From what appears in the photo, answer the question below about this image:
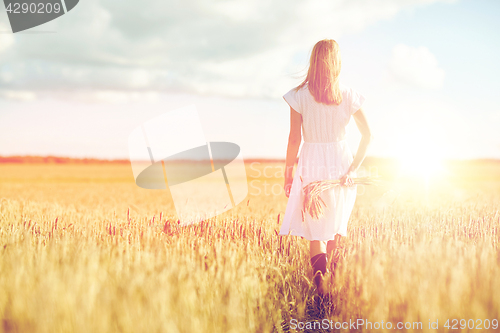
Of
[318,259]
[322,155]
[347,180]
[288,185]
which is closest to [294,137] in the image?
[322,155]

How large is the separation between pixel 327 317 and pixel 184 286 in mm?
1086

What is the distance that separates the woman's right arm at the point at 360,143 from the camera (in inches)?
115

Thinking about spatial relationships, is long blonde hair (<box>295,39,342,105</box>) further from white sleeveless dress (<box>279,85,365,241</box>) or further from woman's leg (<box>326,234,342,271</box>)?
woman's leg (<box>326,234,342,271</box>)

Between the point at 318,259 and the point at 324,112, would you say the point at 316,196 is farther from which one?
the point at 324,112

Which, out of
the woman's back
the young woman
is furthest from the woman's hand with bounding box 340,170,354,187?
the woman's back

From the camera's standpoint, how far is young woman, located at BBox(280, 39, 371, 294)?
2865 millimetres

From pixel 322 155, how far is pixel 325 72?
667 mm

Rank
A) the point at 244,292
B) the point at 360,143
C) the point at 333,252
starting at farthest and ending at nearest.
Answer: the point at 333,252
the point at 360,143
the point at 244,292

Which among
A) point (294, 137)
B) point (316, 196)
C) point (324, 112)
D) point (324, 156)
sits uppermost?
point (324, 112)

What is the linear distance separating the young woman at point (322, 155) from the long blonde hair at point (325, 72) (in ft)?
0.06

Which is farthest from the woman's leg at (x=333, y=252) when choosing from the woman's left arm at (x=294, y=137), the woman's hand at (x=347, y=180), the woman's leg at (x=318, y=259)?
the woman's left arm at (x=294, y=137)

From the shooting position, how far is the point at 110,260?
2.91m

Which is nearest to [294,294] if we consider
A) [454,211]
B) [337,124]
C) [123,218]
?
[337,124]

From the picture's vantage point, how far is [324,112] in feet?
9.34
